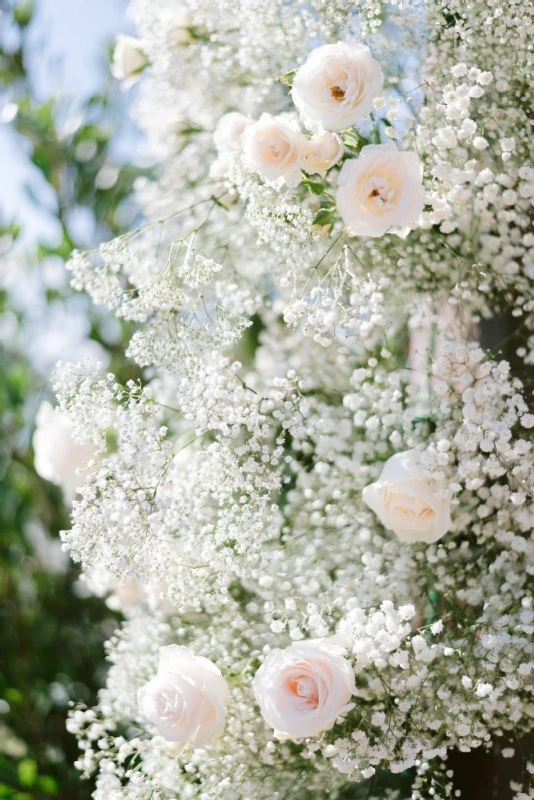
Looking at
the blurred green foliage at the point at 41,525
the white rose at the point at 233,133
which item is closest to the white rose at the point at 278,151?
the white rose at the point at 233,133

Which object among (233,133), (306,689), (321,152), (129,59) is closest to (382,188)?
(321,152)

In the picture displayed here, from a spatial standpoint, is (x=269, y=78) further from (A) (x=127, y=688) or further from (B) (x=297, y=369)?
(A) (x=127, y=688)

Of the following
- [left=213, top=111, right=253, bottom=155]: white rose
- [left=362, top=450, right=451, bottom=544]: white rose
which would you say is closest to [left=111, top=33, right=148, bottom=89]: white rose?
[left=213, top=111, right=253, bottom=155]: white rose

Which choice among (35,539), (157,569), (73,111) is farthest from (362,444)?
(73,111)

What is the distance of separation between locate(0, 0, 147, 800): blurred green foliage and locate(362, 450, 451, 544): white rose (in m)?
0.61

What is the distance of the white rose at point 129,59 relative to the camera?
100 cm

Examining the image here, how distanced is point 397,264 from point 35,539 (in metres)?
0.81

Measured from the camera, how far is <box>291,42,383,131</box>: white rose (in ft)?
1.97

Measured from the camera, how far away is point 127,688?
2.59ft

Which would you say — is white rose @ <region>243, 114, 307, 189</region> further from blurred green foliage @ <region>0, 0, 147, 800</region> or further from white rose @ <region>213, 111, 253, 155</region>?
blurred green foliage @ <region>0, 0, 147, 800</region>

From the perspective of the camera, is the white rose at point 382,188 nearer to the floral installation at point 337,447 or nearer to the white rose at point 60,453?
the floral installation at point 337,447

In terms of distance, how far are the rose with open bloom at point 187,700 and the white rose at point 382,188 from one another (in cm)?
40

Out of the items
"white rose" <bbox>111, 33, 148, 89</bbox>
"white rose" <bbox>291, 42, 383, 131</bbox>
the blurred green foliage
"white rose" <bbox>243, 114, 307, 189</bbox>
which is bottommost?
the blurred green foliage

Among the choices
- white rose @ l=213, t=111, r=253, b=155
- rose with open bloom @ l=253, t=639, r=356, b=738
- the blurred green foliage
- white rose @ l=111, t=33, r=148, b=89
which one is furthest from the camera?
the blurred green foliage
